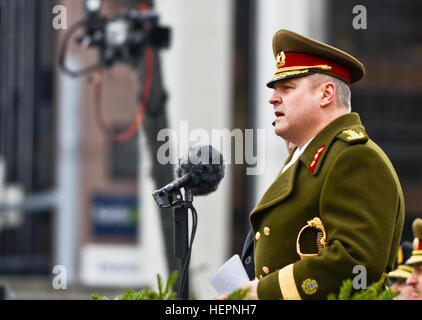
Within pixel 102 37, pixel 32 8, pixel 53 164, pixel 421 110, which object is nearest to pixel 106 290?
pixel 53 164

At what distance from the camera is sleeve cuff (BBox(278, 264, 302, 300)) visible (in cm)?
322

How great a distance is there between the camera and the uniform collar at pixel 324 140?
11.3 ft

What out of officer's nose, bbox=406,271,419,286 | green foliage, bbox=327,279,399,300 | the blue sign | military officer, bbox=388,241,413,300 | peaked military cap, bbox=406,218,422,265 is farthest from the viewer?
the blue sign

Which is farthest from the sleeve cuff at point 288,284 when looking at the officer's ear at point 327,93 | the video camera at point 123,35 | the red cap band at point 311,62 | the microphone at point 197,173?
the video camera at point 123,35

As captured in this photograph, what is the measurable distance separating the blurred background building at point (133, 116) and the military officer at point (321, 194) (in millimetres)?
14214

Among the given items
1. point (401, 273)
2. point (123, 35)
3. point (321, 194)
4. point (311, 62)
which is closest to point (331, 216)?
point (321, 194)

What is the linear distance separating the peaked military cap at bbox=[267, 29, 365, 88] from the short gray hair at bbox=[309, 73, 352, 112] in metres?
0.01

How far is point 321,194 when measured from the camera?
3330 mm

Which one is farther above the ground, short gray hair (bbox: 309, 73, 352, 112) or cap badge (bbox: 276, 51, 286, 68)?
cap badge (bbox: 276, 51, 286, 68)

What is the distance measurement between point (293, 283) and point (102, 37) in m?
4.45

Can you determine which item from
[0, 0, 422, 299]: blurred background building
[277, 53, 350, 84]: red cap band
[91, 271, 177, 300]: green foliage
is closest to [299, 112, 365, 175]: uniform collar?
[277, 53, 350, 84]: red cap band

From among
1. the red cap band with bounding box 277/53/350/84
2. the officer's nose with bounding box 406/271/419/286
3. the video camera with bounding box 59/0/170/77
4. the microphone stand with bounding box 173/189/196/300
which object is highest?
the video camera with bounding box 59/0/170/77

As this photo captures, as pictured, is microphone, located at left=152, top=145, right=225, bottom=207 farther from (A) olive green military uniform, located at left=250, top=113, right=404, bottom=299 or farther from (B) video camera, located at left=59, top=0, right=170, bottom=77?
(B) video camera, located at left=59, top=0, right=170, bottom=77

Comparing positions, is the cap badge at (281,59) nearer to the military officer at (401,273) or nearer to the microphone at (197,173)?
the microphone at (197,173)
